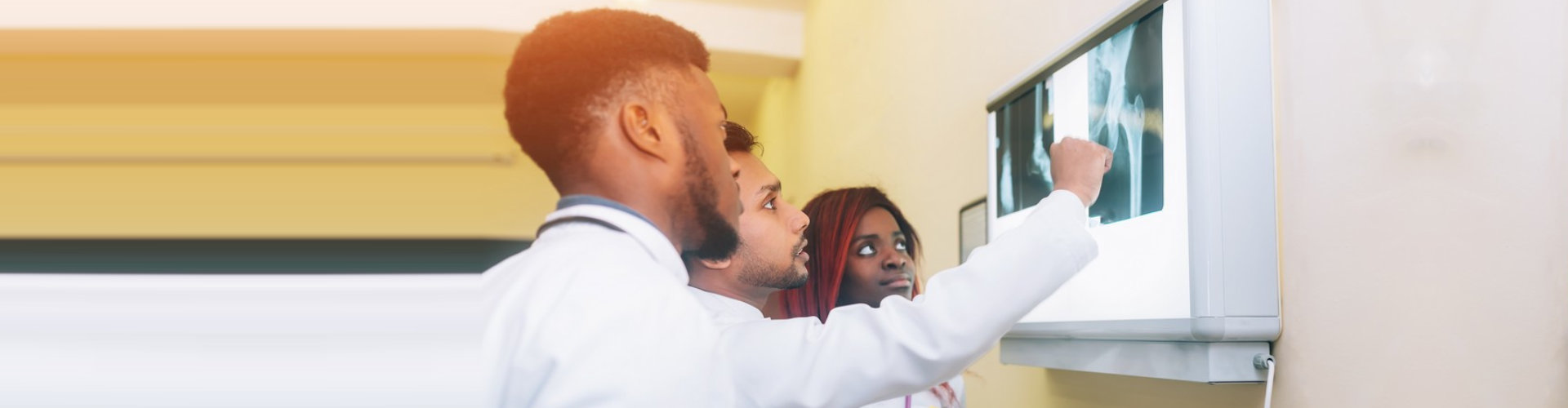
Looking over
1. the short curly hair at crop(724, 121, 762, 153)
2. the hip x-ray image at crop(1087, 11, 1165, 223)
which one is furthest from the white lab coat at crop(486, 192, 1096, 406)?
the short curly hair at crop(724, 121, 762, 153)

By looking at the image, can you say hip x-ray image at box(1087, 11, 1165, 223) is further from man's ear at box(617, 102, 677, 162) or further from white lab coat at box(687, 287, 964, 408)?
man's ear at box(617, 102, 677, 162)

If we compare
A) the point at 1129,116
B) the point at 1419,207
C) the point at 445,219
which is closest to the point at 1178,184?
the point at 1129,116

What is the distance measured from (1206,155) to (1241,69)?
0.12 meters

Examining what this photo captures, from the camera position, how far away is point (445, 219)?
138cm

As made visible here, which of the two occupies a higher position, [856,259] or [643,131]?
[643,131]

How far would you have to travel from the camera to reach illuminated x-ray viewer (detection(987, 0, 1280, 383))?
1154 mm

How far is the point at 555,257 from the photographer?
2.91ft

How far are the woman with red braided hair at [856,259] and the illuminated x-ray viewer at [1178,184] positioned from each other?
439 mm

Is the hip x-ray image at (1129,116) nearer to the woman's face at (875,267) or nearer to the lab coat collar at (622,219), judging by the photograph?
the woman's face at (875,267)

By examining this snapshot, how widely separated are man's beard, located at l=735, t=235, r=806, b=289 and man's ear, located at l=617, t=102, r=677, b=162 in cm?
62

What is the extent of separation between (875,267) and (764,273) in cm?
41

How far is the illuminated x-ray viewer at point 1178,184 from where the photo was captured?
115 cm

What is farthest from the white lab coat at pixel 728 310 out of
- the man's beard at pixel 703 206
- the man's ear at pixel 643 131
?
the man's ear at pixel 643 131

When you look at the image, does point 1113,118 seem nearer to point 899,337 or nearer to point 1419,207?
point 1419,207
